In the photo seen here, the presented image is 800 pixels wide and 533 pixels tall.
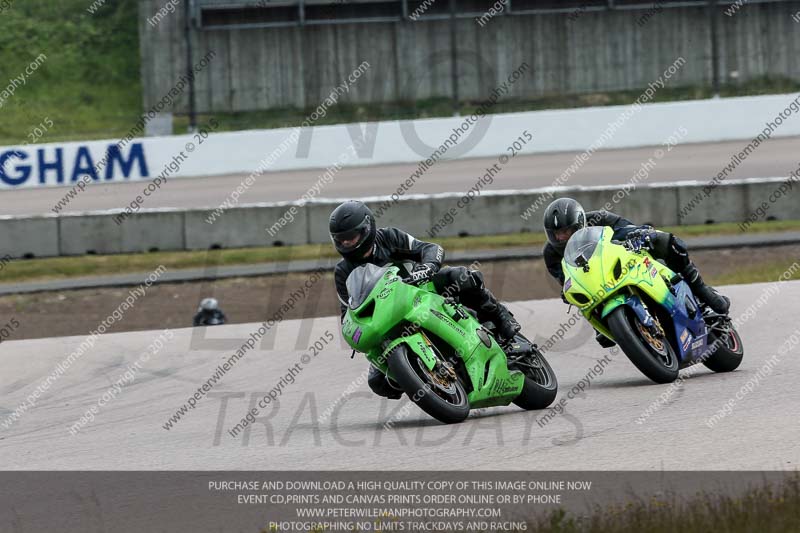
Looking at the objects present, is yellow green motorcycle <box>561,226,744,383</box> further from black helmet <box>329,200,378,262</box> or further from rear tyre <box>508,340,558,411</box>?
black helmet <box>329,200,378,262</box>

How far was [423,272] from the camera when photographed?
8.01 metres

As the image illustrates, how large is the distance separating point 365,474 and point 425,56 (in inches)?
1455

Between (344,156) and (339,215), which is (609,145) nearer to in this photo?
(344,156)

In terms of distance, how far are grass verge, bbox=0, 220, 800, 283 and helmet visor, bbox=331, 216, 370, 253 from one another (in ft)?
46.4

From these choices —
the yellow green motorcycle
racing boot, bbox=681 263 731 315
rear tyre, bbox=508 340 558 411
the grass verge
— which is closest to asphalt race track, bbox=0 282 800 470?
rear tyre, bbox=508 340 558 411

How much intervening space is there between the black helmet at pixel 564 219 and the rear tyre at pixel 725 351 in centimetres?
134

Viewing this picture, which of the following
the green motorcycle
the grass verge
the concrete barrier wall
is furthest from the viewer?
the concrete barrier wall

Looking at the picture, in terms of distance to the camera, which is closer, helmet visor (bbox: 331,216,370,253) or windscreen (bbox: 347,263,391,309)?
windscreen (bbox: 347,263,391,309)

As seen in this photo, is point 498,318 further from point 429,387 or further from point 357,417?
point 357,417

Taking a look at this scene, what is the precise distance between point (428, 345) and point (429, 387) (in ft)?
0.88

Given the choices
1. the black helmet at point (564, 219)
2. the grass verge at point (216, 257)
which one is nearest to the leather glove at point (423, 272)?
the black helmet at point (564, 219)

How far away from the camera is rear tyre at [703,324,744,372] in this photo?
9.36 metres

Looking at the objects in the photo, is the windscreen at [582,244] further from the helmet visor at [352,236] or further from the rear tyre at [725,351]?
the helmet visor at [352,236]

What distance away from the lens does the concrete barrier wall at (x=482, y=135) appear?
2858 centimetres
